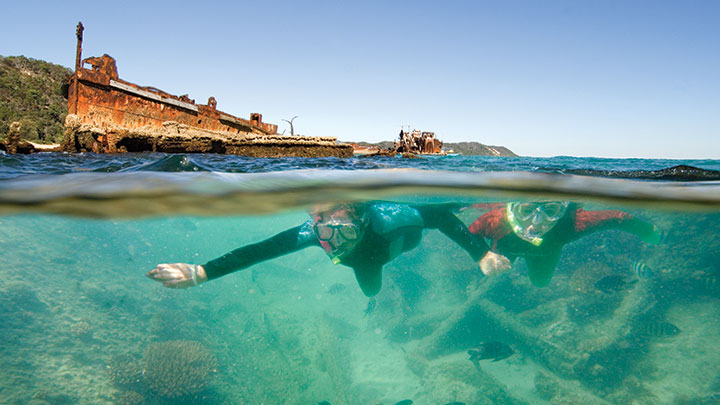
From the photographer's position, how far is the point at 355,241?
675 centimetres

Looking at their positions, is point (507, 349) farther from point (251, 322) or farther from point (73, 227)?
point (73, 227)

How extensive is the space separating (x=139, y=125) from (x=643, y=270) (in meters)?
23.5

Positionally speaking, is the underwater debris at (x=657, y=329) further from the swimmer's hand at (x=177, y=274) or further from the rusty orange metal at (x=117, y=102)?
the rusty orange metal at (x=117, y=102)

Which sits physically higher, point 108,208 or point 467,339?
point 108,208

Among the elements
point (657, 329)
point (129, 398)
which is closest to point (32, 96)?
point (129, 398)

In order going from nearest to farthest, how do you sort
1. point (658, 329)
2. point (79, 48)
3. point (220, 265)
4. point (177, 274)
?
point (177, 274), point (220, 265), point (658, 329), point (79, 48)

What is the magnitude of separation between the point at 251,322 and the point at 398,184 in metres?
7.66

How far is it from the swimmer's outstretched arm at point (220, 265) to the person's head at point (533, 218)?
502 centimetres

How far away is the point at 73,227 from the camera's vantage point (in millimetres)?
8000

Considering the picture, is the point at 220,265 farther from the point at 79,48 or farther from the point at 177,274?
the point at 79,48

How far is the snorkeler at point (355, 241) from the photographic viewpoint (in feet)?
20.1

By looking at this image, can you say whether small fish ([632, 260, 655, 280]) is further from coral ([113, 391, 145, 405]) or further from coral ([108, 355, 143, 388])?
coral ([108, 355, 143, 388])

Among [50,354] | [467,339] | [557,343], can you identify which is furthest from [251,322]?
[557,343]

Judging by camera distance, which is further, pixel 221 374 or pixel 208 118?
pixel 208 118
